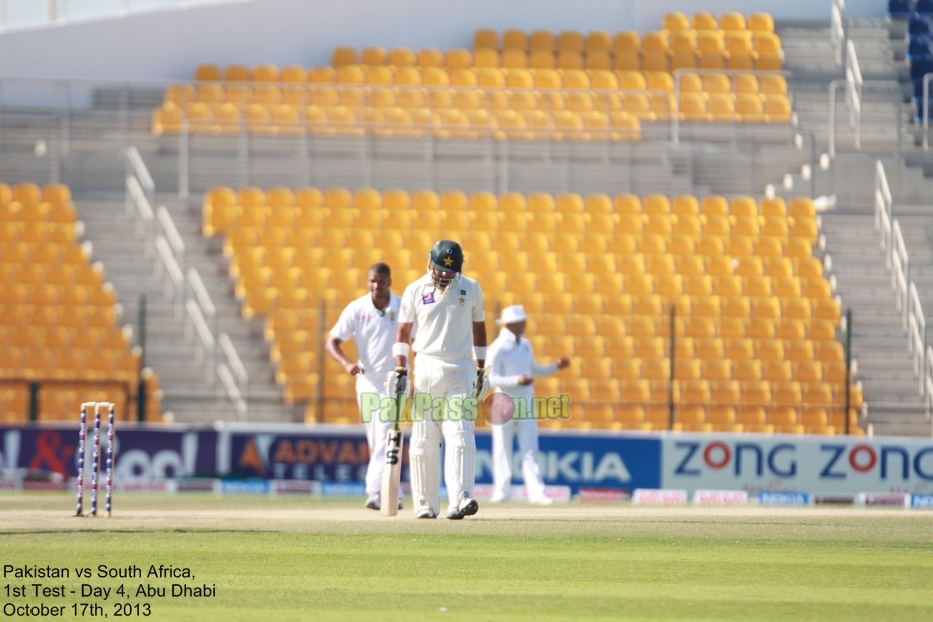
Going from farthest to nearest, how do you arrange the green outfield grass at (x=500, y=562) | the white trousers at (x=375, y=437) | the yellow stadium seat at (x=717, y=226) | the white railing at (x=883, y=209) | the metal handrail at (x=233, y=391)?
1. the yellow stadium seat at (x=717, y=226)
2. the white railing at (x=883, y=209)
3. the metal handrail at (x=233, y=391)
4. the white trousers at (x=375, y=437)
5. the green outfield grass at (x=500, y=562)

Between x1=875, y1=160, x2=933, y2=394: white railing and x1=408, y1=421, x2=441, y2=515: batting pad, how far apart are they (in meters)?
10.9

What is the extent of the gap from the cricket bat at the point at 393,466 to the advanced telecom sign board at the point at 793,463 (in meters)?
7.25

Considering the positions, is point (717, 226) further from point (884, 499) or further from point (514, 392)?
point (514, 392)

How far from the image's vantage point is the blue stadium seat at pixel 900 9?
99.5ft

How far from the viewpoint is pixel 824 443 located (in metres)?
18.6

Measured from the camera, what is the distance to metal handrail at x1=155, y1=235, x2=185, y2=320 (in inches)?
898

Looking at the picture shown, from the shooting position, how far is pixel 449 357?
37.7 feet

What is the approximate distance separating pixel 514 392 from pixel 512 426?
42 centimetres

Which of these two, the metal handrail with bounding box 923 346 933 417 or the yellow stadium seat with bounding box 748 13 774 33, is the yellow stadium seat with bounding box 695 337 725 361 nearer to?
the metal handrail with bounding box 923 346 933 417

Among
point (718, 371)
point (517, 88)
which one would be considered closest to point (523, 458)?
point (718, 371)

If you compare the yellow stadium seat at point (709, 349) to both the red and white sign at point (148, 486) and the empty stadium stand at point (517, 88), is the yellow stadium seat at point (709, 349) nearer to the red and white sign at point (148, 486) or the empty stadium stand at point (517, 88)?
the empty stadium stand at point (517, 88)

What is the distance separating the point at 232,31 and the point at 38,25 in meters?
3.69

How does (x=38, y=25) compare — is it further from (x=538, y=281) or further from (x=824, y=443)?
(x=824, y=443)

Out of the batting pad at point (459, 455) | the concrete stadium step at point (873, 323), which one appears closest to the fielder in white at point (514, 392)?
the batting pad at point (459, 455)
